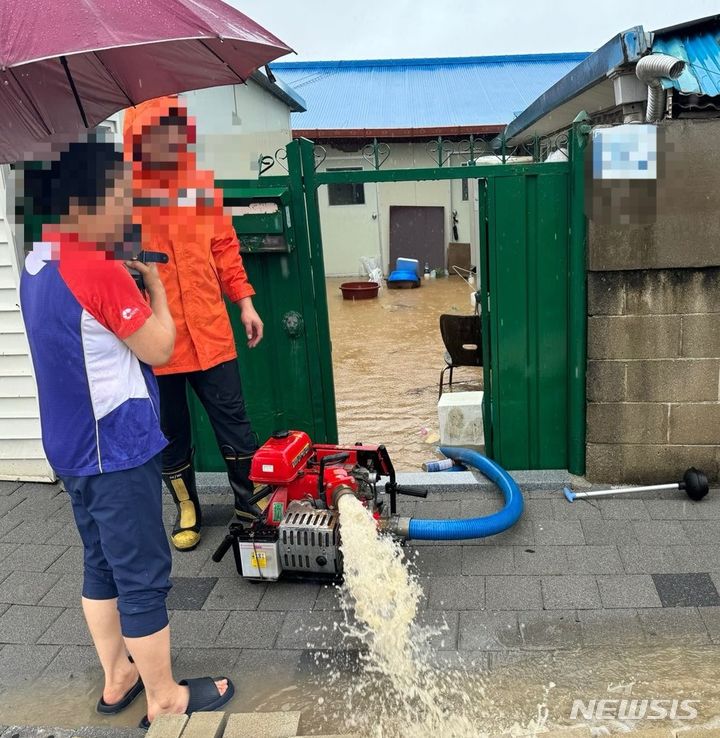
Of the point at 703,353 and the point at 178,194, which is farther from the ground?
the point at 178,194

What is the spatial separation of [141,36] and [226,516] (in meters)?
2.88

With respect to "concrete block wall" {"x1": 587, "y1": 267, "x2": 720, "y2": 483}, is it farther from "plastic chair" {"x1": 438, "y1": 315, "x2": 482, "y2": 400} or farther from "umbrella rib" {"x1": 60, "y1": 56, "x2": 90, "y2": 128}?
"umbrella rib" {"x1": 60, "y1": 56, "x2": 90, "y2": 128}

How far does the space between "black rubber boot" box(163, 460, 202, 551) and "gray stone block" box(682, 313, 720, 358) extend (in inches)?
116

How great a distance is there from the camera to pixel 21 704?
109 inches

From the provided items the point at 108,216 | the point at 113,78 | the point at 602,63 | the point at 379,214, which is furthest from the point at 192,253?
the point at 379,214

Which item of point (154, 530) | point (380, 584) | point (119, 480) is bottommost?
point (380, 584)

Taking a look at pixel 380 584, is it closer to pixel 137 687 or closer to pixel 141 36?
pixel 137 687

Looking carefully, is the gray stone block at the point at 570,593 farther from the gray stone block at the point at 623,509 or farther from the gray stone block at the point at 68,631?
the gray stone block at the point at 68,631

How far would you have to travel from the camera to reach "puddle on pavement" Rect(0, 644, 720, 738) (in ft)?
8.23

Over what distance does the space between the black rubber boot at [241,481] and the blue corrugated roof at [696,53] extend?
3.40 metres

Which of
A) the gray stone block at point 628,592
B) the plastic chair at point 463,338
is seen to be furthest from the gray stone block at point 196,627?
the plastic chair at point 463,338

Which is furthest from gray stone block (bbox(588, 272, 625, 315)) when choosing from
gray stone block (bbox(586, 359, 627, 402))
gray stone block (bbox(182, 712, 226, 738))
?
gray stone block (bbox(182, 712, 226, 738))

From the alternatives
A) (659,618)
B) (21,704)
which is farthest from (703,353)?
(21,704)

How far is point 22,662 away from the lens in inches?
119
